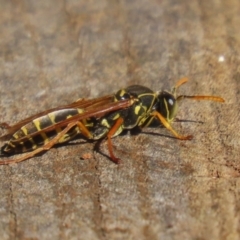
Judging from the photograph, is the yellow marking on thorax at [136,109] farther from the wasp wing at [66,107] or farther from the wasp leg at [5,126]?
the wasp leg at [5,126]

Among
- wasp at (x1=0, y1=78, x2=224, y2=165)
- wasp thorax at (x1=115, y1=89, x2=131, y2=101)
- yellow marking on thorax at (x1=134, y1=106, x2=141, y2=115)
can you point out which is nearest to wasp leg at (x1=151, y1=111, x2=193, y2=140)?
wasp at (x1=0, y1=78, x2=224, y2=165)

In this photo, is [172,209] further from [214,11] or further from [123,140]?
[214,11]

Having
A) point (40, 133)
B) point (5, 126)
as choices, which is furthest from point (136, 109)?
point (5, 126)

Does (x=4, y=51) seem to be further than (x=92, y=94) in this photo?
Yes

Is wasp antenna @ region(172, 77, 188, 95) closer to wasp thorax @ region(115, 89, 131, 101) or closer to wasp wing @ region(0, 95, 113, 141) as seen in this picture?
wasp thorax @ region(115, 89, 131, 101)

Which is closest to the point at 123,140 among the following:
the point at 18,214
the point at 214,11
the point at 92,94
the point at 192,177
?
the point at 92,94

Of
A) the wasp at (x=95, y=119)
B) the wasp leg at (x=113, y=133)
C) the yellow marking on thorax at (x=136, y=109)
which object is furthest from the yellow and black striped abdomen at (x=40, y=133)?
the yellow marking on thorax at (x=136, y=109)

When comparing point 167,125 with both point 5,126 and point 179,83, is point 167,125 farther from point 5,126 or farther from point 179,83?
point 5,126
